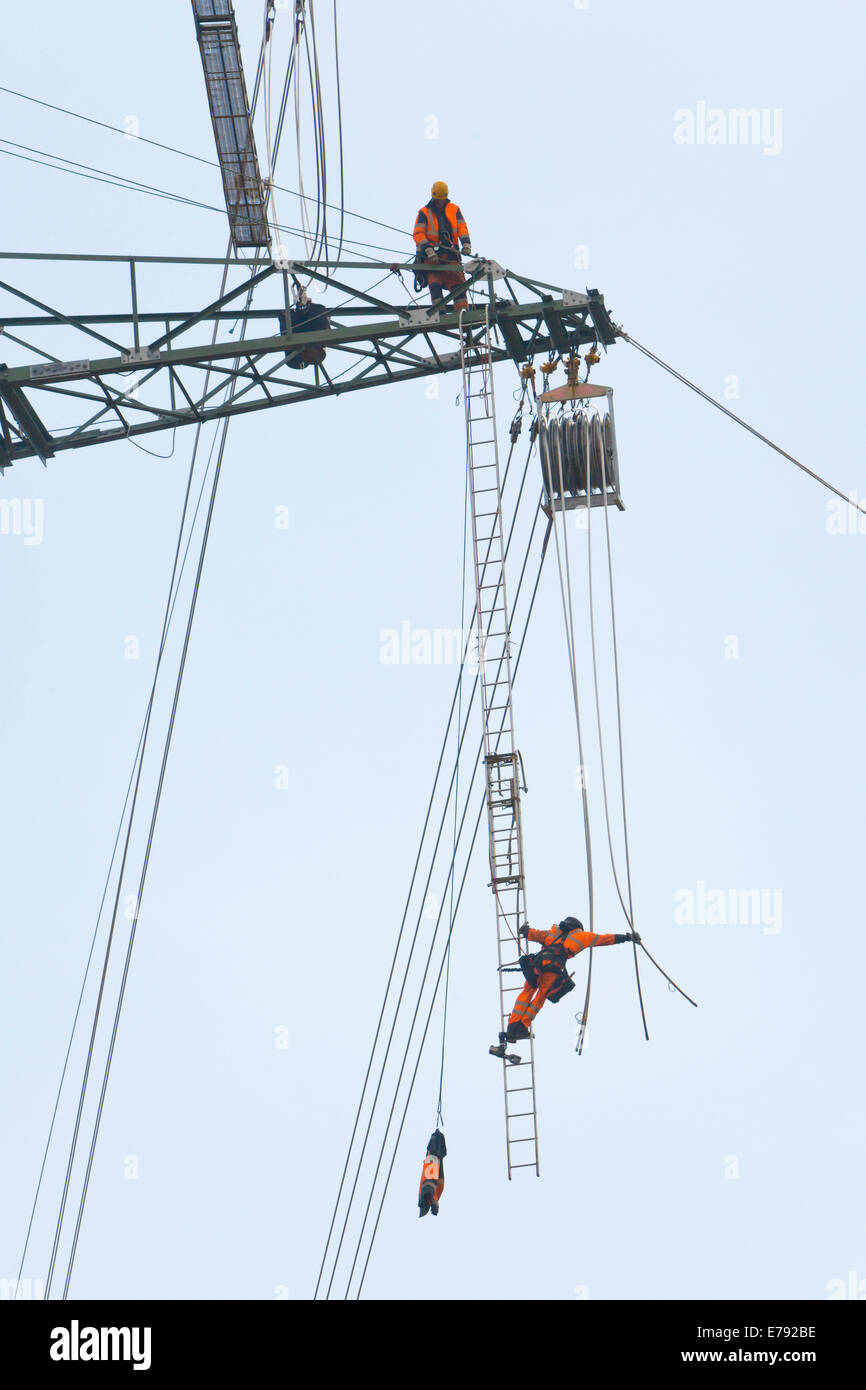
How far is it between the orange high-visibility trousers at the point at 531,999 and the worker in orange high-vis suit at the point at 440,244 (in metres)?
6.95

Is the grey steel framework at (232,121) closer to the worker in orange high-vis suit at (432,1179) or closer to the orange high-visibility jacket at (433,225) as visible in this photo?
the orange high-visibility jacket at (433,225)

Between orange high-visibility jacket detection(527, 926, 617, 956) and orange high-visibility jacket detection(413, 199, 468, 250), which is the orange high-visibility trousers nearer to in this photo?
orange high-visibility jacket detection(527, 926, 617, 956)

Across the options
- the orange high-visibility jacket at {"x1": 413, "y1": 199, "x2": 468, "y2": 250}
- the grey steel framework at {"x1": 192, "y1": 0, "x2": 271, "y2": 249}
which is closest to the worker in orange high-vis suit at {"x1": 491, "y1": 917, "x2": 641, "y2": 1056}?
the orange high-visibility jacket at {"x1": 413, "y1": 199, "x2": 468, "y2": 250}

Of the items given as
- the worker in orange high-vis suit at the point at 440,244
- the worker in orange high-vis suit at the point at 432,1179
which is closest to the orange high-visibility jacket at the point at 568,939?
the worker in orange high-vis suit at the point at 432,1179

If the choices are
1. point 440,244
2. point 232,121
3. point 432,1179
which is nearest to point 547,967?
point 432,1179

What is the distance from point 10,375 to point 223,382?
2.18 meters

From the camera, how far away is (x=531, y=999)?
2256 cm

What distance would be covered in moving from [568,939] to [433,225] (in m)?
7.68

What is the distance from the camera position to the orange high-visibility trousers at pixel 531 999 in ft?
73.7

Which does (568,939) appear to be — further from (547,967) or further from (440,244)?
(440,244)

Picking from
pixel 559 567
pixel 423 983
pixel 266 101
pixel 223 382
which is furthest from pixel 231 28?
pixel 423 983

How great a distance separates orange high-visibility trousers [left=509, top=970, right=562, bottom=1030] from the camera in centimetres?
2245

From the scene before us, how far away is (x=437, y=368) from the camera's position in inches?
981
